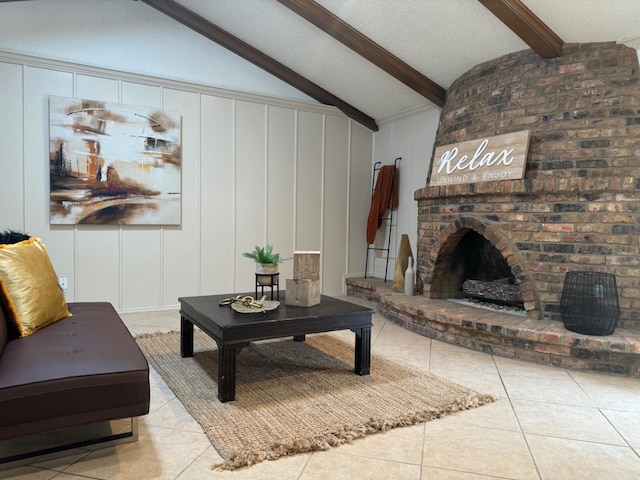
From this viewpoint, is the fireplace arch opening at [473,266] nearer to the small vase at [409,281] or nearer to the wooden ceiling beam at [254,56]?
the small vase at [409,281]

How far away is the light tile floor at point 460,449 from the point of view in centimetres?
165

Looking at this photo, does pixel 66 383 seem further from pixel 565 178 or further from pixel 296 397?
pixel 565 178

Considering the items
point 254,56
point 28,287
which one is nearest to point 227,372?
point 28,287

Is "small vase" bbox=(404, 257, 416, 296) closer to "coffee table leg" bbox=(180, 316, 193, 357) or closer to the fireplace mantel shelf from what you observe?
the fireplace mantel shelf

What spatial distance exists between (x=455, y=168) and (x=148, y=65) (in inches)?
126

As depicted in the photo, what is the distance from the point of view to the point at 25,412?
149 cm

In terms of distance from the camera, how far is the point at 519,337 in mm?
3029

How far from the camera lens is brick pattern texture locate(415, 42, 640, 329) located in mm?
2980

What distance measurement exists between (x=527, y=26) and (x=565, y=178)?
1.10 metres

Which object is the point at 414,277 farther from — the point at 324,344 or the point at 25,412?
the point at 25,412

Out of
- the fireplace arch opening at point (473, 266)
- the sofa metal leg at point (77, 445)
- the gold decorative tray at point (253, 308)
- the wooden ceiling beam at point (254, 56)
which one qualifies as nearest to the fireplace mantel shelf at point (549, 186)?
the fireplace arch opening at point (473, 266)

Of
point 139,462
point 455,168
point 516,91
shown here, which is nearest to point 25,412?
point 139,462

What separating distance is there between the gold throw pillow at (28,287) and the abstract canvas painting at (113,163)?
1.93m

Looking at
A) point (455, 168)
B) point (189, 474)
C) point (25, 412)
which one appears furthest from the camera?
point (455, 168)
